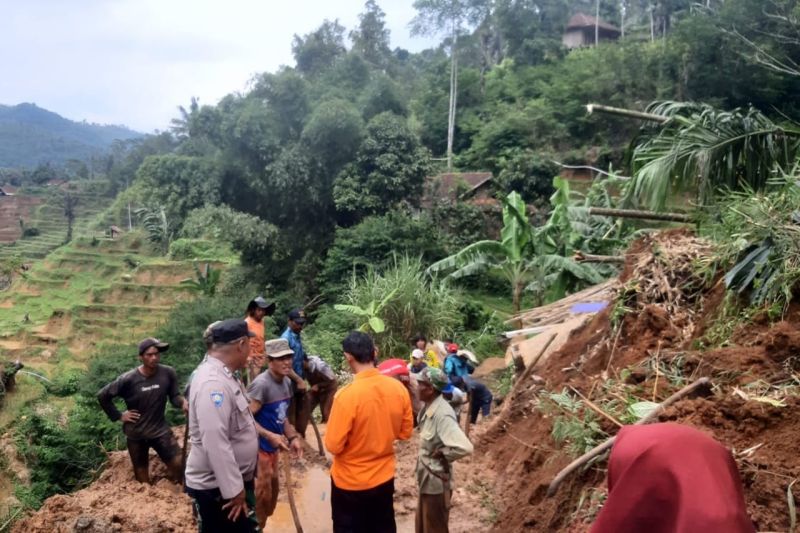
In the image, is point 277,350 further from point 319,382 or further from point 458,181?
point 458,181

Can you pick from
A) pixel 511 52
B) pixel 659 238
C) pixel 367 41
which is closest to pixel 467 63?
pixel 511 52

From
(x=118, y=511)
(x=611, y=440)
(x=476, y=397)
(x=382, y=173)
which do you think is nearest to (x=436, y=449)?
(x=611, y=440)

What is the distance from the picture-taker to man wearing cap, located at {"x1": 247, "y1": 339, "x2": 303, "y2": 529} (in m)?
4.86

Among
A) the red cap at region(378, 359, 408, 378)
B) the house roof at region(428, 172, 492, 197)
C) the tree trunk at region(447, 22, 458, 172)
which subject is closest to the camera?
the red cap at region(378, 359, 408, 378)

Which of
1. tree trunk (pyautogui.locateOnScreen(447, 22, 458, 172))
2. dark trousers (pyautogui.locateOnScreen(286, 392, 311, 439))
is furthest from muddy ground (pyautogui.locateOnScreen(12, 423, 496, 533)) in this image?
tree trunk (pyautogui.locateOnScreen(447, 22, 458, 172))

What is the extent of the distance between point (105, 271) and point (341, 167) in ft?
67.2

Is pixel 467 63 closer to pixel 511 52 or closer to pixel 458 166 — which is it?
pixel 511 52

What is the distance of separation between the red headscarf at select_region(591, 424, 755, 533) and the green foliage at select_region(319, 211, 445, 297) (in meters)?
15.9

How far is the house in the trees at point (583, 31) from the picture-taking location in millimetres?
49469

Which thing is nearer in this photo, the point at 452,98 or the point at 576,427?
the point at 576,427

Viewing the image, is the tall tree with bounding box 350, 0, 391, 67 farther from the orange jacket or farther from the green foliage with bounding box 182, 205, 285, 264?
the orange jacket

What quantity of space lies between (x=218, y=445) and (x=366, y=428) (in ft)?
3.00

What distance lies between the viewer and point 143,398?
5922 mm

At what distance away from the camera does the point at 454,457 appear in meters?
4.22
